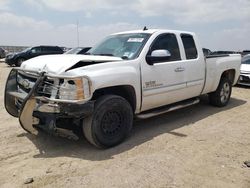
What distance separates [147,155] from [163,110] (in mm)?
1541

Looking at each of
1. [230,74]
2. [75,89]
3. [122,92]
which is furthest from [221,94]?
[75,89]

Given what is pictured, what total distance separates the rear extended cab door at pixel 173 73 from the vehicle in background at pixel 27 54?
19.0 metres

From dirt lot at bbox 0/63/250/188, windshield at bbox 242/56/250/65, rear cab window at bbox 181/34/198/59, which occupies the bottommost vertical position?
dirt lot at bbox 0/63/250/188

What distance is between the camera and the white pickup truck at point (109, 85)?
4453mm

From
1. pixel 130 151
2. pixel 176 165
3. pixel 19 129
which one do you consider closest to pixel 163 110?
pixel 130 151

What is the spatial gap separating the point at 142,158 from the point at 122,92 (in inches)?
48.9

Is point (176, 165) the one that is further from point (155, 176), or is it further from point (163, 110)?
point (163, 110)

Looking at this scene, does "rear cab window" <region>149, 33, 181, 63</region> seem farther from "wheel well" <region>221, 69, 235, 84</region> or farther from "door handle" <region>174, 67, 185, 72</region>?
"wheel well" <region>221, 69, 235, 84</region>

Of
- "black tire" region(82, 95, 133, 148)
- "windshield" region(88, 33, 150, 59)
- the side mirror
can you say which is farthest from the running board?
"windshield" region(88, 33, 150, 59)

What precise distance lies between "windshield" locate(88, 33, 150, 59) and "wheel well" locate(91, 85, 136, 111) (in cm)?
58

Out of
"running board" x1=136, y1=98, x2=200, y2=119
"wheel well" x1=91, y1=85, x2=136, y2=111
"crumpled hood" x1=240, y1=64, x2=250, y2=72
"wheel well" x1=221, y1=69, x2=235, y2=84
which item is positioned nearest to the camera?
"wheel well" x1=91, y1=85, x2=136, y2=111

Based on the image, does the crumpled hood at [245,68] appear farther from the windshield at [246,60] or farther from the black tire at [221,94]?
the black tire at [221,94]

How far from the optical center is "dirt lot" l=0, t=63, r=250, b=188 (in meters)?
3.86

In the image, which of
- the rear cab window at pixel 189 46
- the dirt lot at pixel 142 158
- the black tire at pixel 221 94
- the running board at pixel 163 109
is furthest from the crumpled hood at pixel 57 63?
the black tire at pixel 221 94
